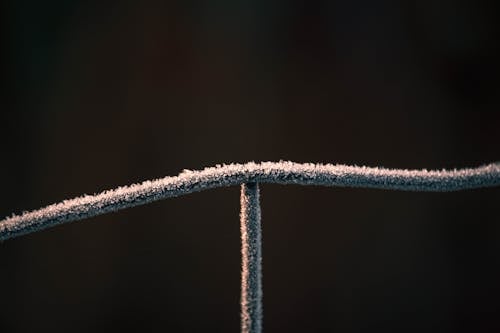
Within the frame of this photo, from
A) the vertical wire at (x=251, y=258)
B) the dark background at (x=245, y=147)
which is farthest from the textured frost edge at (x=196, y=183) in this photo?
the dark background at (x=245, y=147)

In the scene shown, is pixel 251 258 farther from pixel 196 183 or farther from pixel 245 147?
pixel 245 147

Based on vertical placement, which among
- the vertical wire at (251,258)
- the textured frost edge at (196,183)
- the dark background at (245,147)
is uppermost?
the dark background at (245,147)

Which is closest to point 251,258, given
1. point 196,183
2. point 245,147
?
point 196,183

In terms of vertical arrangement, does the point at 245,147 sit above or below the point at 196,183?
above

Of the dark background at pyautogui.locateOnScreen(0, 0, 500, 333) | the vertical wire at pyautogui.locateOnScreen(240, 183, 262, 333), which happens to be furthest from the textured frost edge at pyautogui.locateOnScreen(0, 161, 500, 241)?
the dark background at pyautogui.locateOnScreen(0, 0, 500, 333)

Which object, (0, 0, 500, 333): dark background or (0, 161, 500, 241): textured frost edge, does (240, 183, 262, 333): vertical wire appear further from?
(0, 0, 500, 333): dark background

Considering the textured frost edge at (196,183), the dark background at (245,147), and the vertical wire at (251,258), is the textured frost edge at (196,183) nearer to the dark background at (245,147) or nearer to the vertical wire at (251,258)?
the vertical wire at (251,258)
